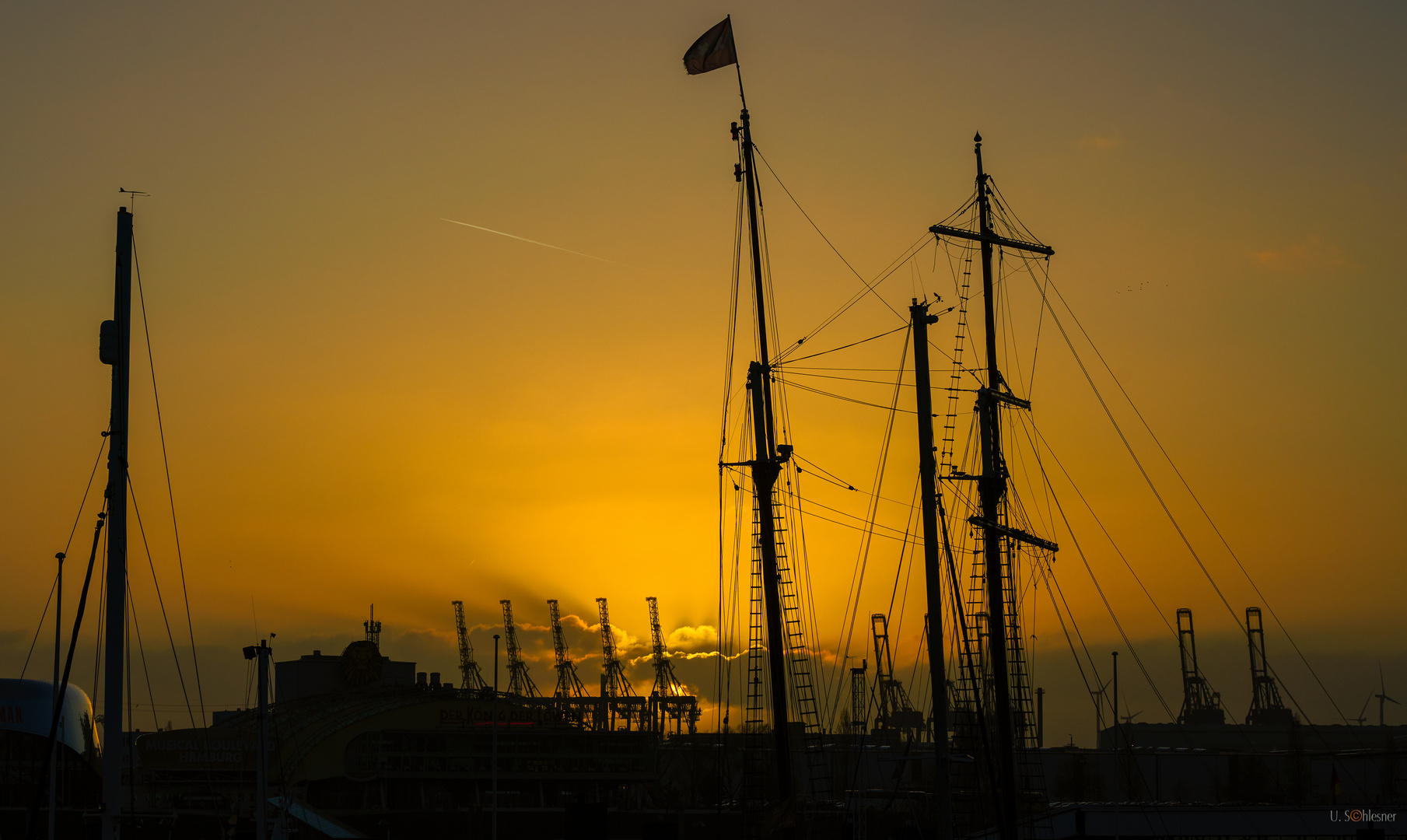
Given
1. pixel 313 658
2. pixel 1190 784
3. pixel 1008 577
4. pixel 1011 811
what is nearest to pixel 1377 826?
pixel 1008 577

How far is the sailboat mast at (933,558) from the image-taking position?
3102 cm

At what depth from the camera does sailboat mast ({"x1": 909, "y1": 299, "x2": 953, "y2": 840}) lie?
102ft

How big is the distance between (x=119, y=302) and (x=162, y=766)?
11442cm

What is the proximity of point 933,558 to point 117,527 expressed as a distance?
63.9 ft

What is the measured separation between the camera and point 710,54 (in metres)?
45.3

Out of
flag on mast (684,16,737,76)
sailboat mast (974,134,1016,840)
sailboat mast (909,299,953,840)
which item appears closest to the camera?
sailboat mast (909,299,953,840)

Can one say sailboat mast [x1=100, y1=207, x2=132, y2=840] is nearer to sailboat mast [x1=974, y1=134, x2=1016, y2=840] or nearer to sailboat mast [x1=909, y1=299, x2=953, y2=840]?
sailboat mast [x1=909, y1=299, x2=953, y2=840]

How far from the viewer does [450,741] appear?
138250mm

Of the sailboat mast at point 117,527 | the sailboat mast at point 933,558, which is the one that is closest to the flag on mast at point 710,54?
the sailboat mast at point 933,558

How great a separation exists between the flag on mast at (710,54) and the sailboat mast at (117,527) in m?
23.2

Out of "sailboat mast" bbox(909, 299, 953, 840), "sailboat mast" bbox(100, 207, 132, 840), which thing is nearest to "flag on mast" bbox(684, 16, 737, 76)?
"sailboat mast" bbox(909, 299, 953, 840)

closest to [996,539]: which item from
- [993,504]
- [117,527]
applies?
[993,504]

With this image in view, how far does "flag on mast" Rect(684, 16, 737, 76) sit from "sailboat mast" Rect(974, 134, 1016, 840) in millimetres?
14857

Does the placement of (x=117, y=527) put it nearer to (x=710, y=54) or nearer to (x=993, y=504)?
(x=710, y=54)
